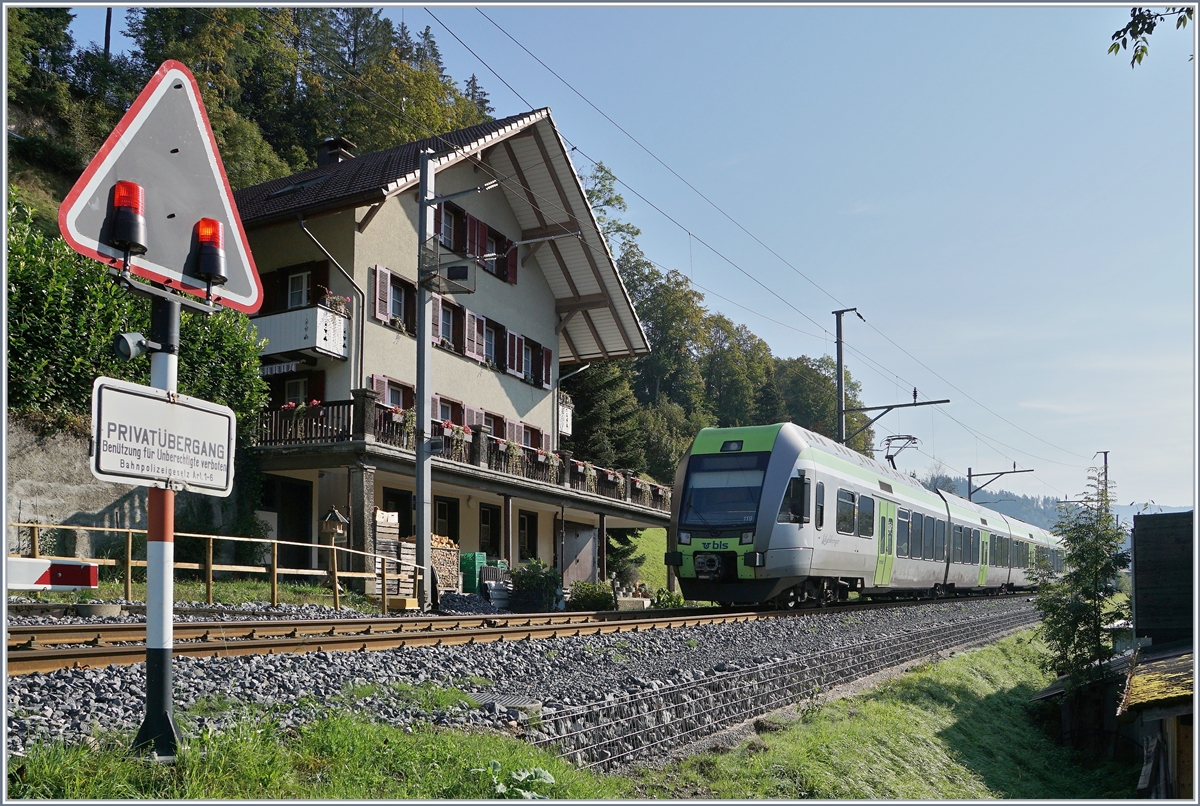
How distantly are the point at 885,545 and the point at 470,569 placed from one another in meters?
9.67

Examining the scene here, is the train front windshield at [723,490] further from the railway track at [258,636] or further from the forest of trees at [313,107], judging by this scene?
the forest of trees at [313,107]

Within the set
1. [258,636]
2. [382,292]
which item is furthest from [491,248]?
[258,636]

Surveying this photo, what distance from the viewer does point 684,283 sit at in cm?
7706

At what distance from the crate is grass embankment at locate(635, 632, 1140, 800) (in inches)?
481

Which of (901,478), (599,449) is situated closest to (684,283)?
(599,449)

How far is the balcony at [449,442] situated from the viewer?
2228cm

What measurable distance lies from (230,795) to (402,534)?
22.2 meters

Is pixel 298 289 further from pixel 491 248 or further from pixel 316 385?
pixel 491 248

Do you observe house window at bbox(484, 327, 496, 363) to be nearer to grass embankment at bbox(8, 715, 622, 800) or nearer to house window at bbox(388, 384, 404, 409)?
house window at bbox(388, 384, 404, 409)

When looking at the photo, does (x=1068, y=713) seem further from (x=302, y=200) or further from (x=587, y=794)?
(x=302, y=200)

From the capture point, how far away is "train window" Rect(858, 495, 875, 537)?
20.3 meters

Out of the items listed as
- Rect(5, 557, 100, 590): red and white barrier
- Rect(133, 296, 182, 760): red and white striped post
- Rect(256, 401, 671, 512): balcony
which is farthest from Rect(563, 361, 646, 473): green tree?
Rect(5, 557, 100, 590): red and white barrier

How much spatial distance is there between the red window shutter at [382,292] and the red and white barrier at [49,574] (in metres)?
21.9

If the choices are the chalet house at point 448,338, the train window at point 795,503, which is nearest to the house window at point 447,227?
the chalet house at point 448,338
